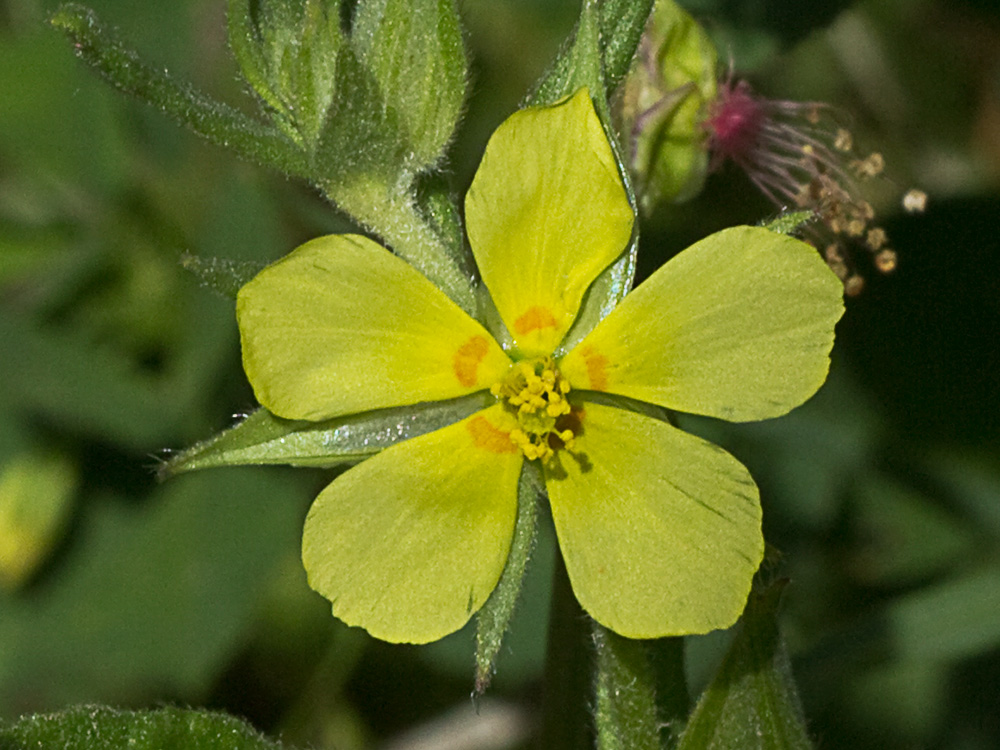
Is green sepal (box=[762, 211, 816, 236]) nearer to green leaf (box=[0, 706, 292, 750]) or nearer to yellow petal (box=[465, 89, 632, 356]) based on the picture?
yellow petal (box=[465, 89, 632, 356])

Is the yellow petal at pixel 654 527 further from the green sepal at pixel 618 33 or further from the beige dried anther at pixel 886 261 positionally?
the beige dried anther at pixel 886 261

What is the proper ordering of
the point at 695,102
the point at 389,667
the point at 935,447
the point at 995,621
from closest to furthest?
the point at 695,102, the point at 995,621, the point at 935,447, the point at 389,667

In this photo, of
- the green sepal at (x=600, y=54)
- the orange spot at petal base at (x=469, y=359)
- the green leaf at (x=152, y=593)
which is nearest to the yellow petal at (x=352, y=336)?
the orange spot at petal base at (x=469, y=359)

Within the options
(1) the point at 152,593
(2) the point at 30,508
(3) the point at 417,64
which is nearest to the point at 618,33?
(3) the point at 417,64

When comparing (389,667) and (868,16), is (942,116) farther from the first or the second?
(389,667)

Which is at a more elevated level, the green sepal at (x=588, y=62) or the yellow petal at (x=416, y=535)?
the green sepal at (x=588, y=62)

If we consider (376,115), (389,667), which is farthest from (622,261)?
(389,667)

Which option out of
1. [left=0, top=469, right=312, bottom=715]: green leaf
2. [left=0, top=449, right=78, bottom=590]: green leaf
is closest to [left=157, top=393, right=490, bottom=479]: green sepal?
[left=0, top=469, right=312, bottom=715]: green leaf
